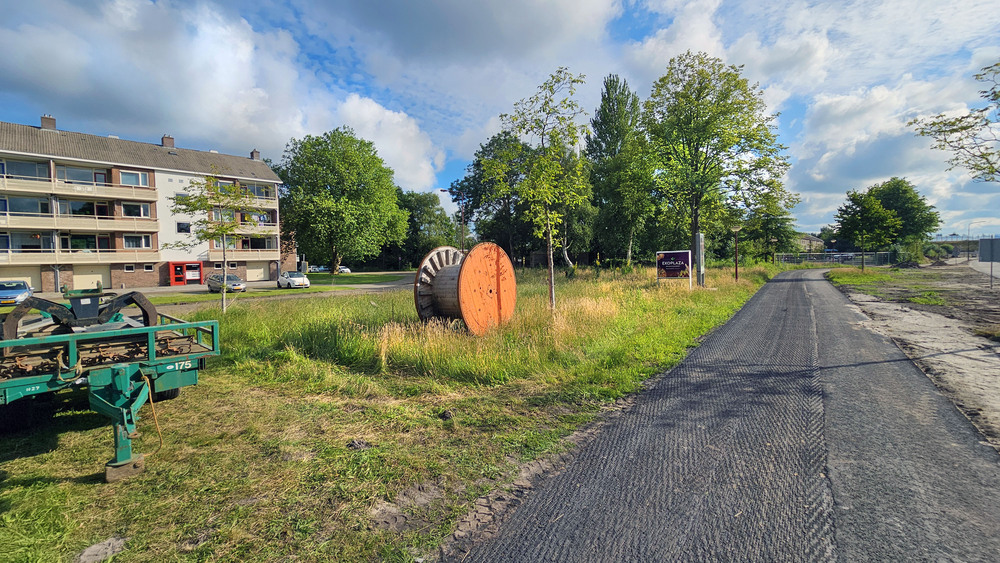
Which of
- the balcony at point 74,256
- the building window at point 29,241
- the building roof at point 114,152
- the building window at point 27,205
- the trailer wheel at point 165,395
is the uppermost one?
the building roof at point 114,152

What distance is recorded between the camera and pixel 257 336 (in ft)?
31.0

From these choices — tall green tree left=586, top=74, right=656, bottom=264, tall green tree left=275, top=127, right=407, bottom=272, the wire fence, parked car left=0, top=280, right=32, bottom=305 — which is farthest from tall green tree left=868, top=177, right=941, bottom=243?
parked car left=0, top=280, right=32, bottom=305

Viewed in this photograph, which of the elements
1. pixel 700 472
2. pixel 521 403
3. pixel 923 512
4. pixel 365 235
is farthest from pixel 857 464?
pixel 365 235

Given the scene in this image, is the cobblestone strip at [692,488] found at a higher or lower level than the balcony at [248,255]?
lower

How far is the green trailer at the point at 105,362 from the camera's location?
370 cm

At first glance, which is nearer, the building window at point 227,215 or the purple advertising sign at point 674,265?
the building window at point 227,215

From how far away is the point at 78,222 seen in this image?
3619 cm

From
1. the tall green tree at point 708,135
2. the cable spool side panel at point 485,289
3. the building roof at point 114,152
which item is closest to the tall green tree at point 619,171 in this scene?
the tall green tree at point 708,135

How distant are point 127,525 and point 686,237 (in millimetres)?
39081

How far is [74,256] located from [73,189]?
18.7ft

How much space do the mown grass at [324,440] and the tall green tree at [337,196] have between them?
39.8 metres

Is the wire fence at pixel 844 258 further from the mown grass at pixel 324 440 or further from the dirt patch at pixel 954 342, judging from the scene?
the mown grass at pixel 324 440

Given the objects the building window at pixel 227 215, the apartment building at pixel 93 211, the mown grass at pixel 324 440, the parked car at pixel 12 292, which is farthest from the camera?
the apartment building at pixel 93 211

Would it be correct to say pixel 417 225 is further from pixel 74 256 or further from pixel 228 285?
pixel 228 285
